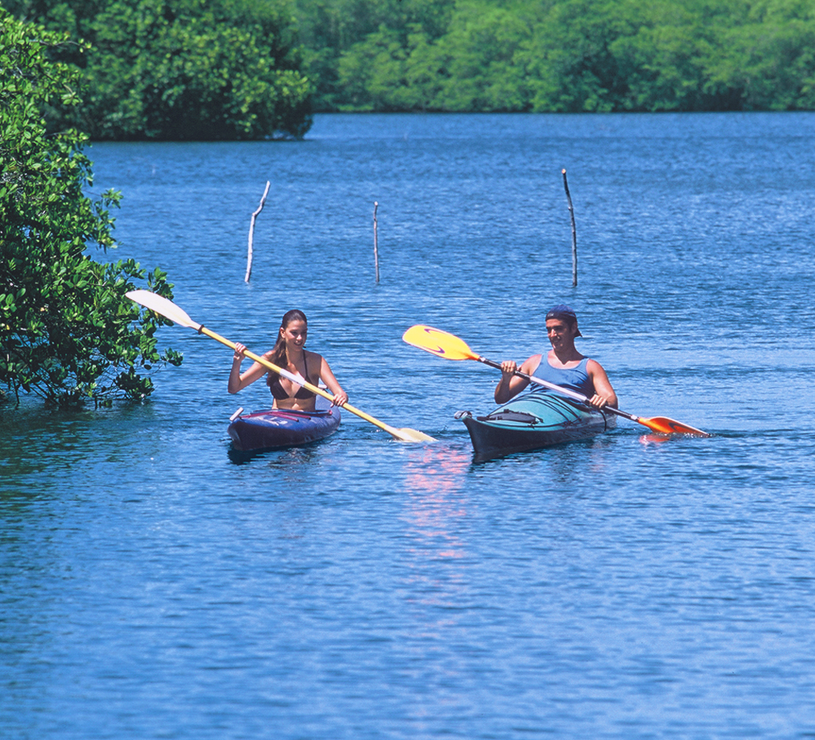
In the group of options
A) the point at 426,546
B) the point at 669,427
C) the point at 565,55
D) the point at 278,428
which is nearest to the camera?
the point at 426,546

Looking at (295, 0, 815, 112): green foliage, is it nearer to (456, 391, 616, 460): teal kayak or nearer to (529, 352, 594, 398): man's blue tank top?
(529, 352, 594, 398): man's blue tank top

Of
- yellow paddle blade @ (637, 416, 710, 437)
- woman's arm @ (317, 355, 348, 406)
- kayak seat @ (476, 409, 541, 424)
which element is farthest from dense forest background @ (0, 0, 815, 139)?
kayak seat @ (476, 409, 541, 424)

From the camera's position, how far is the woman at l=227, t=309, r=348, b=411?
63.1 feet

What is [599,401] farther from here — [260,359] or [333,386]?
[260,359]

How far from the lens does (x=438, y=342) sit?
21719 mm

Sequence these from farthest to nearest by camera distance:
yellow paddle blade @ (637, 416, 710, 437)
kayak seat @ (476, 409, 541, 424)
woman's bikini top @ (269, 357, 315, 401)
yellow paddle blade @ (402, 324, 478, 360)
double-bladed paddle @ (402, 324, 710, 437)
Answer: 1. yellow paddle blade @ (402, 324, 478, 360)
2. woman's bikini top @ (269, 357, 315, 401)
3. yellow paddle blade @ (637, 416, 710, 437)
4. double-bladed paddle @ (402, 324, 710, 437)
5. kayak seat @ (476, 409, 541, 424)

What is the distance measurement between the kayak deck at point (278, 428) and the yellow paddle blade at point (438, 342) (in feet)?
7.02

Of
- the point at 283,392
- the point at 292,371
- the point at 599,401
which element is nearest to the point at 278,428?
the point at 292,371

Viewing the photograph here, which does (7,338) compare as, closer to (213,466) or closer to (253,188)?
(213,466)

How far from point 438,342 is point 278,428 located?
3.44 metres

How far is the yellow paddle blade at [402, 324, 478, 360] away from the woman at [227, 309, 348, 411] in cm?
198

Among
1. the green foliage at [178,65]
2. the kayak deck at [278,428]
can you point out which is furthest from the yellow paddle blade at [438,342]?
the green foliage at [178,65]

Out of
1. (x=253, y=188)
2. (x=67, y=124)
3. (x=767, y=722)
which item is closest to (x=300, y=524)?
(x=767, y=722)

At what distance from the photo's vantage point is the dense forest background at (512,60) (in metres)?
109
